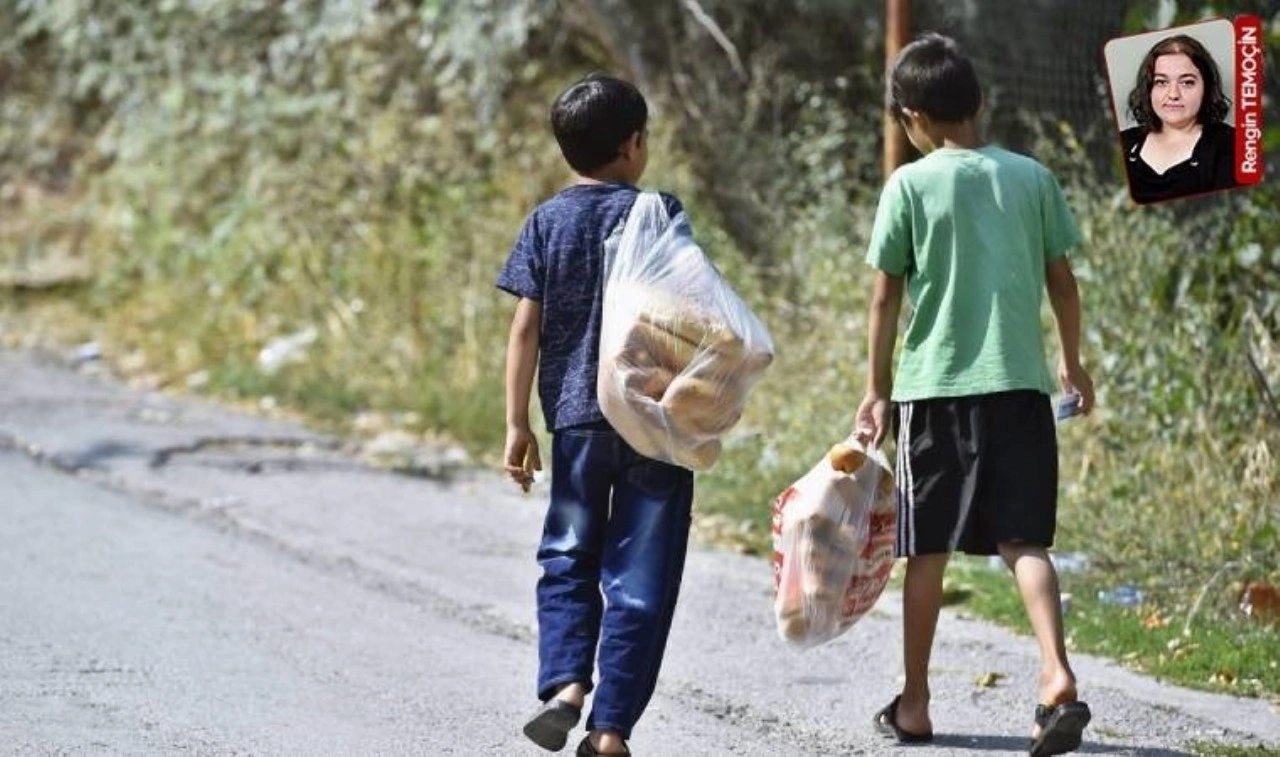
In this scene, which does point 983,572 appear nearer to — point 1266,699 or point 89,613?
point 1266,699

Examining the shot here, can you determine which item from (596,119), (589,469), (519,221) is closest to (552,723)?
(589,469)

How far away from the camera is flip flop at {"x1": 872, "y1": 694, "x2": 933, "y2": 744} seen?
504cm

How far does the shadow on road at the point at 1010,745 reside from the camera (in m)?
4.99

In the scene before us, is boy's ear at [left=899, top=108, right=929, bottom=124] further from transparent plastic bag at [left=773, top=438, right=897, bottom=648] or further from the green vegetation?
the green vegetation

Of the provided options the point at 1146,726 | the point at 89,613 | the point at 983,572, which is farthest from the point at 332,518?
the point at 1146,726

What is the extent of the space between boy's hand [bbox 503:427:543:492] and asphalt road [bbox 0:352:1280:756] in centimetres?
70

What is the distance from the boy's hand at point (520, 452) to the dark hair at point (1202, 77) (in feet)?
6.26

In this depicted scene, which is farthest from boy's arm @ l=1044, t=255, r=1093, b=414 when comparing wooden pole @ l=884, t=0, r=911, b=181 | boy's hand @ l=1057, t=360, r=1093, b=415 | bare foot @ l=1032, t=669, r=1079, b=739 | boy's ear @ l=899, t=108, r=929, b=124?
wooden pole @ l=884, t=0, r=911, b=181

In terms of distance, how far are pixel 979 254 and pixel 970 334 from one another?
0.58 feet

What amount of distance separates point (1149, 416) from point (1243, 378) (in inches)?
13.5

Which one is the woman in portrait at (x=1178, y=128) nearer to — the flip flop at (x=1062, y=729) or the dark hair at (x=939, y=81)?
the dark hair at (x=939, y=81)

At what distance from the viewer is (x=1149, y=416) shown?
24.0ft

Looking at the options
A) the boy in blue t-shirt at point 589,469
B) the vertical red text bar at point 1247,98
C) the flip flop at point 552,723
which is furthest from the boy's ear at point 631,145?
the vertical red text bar at point 1247,98

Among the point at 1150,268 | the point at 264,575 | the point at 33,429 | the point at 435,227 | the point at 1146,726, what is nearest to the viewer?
the point at 1146,726
